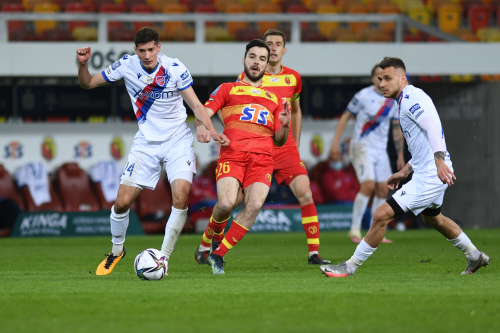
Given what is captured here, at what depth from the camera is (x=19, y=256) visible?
937 cm

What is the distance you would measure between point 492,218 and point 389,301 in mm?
11682

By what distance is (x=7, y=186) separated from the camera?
1398cm

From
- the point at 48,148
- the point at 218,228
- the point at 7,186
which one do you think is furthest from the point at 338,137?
the point at 48,148

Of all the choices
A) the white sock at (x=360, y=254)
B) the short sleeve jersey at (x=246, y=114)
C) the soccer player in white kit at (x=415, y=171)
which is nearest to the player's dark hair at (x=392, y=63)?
the soccer player in white kit at (x=415, y=171)

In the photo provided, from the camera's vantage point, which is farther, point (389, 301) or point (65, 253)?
point (65, 253)

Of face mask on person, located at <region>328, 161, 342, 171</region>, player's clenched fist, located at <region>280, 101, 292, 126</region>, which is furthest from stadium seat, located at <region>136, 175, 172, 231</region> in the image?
player's clenched fist, located at <region>280, 101, 292, 126</region>

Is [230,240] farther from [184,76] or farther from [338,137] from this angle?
[338,137]

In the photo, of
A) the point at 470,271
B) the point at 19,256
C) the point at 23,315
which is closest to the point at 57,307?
the point at 23,315

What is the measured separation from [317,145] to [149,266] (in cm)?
1092

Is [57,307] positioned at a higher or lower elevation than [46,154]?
higher

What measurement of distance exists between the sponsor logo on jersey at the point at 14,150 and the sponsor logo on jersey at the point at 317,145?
6.09m

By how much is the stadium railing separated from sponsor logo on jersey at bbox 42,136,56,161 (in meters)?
2.39

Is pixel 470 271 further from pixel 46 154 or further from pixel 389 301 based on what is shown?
pixel 46 154

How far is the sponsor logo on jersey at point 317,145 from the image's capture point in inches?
650
